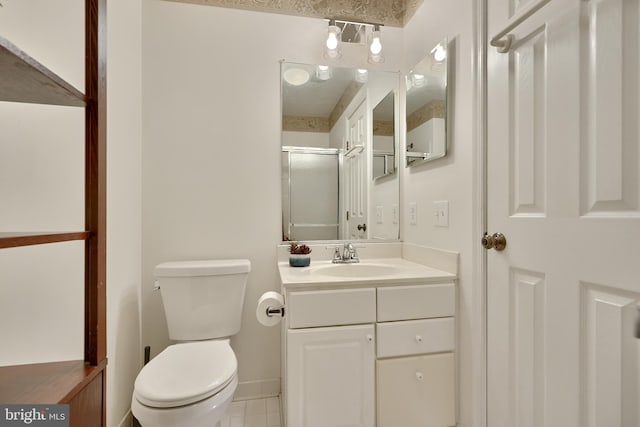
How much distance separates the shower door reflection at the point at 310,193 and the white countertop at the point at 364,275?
21 cm

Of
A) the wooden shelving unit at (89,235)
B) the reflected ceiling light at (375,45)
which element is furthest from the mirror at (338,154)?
the wooden shelving unit at (89,235)

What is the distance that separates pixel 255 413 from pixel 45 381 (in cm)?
118

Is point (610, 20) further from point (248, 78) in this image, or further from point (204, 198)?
point (204, 198)

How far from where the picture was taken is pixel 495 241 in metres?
1.11

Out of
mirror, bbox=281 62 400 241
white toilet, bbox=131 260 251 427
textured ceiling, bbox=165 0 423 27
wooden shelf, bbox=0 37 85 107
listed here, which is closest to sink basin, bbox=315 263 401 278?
mirror, bbox=281 62 400 241

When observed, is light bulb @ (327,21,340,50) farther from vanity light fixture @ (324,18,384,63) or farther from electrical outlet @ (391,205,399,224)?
electrical outlet @ (391,205,399,224)

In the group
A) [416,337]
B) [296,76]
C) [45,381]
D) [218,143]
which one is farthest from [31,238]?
[296,76]

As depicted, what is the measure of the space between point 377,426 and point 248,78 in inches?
75.8

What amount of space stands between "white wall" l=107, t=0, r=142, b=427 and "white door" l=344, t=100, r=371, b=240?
1.20 m

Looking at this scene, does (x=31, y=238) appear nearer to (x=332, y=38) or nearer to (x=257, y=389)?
(x=257, y=389)

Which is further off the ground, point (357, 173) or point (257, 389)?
point (357, 173)

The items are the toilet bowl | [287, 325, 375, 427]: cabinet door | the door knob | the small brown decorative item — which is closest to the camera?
the toilet bowl

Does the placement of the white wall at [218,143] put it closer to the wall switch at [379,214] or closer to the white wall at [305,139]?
the white wall at [305,139]

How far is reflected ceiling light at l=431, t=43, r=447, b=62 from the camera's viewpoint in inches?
56.2
